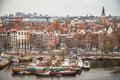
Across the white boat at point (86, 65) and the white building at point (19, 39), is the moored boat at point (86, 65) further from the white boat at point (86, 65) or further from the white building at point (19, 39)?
the white building at point (19, 39)

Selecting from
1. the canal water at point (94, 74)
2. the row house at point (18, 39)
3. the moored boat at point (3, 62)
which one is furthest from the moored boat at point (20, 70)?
the row house at point (18, 39)

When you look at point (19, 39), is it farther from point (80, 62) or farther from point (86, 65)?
point (86, 65)

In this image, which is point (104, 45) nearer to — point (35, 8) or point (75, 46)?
point (75, 46)

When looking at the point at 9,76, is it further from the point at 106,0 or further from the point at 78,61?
the point at 106,0

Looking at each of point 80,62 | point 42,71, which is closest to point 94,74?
point 80,62

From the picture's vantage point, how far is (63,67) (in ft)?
33.4

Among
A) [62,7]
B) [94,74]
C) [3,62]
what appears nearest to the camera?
[94,74]

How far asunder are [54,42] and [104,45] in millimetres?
825

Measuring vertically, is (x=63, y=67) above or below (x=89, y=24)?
below

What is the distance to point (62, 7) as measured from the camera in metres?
10.3

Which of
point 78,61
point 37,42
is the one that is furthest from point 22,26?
point 78,61

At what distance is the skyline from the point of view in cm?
1023

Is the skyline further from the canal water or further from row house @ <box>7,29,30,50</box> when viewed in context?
the canal water

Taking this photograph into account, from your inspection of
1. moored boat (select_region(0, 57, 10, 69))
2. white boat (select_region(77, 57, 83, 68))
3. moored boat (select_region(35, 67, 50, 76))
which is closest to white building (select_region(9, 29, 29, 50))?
moored boat (select_region(0, 57, 10, 69))
